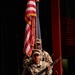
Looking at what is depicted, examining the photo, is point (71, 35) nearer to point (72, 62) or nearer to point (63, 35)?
point (63, 35)

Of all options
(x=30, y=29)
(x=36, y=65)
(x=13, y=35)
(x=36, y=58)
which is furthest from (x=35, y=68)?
(x=13, y=35)

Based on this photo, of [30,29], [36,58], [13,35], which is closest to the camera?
[36,58]

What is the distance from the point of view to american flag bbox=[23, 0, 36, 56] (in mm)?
6830

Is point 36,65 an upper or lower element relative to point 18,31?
lower

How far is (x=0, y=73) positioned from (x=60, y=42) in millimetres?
1908

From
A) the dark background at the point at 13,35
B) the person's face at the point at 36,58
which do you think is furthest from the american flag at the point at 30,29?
the dark background at the point at 13,35

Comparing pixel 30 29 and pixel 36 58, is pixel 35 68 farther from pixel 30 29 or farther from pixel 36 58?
pixel 30 29

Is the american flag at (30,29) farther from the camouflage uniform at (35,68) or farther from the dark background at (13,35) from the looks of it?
the dark background at (13,35)

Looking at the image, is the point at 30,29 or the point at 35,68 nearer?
the point at 35,68

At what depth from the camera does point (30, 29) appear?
701 centimetres

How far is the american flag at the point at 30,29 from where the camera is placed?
683cm

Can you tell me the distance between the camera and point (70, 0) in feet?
29.2

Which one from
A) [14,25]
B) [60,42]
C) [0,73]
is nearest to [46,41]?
[60,42]

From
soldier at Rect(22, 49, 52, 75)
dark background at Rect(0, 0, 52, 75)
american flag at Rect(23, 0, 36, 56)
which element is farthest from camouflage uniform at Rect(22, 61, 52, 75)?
dark background at Rect(0, 0, 52, 75)
